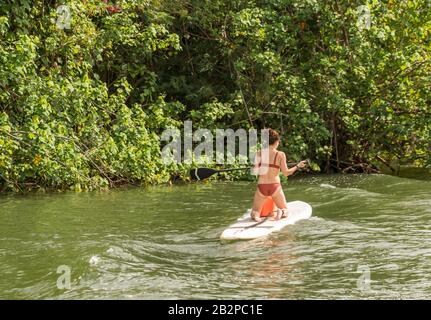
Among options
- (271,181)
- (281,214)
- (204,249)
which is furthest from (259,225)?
(204,249)

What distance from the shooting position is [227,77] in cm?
1847

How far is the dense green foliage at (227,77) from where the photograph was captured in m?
14.8

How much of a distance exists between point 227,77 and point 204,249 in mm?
9698

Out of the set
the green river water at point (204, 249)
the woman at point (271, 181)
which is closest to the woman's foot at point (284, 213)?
the woman at point (271, 181)

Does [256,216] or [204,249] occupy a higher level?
A: [256,216]

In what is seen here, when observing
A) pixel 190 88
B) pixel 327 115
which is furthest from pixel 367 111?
pixel 190 88

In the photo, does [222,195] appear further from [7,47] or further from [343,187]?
[7,47]

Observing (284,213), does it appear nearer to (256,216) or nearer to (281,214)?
(281,214)

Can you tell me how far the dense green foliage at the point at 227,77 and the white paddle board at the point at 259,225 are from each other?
4589 millimetres

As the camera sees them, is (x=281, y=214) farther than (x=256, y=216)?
Yes

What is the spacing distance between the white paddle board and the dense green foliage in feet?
A: 15.1

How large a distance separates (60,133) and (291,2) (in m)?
6.89
